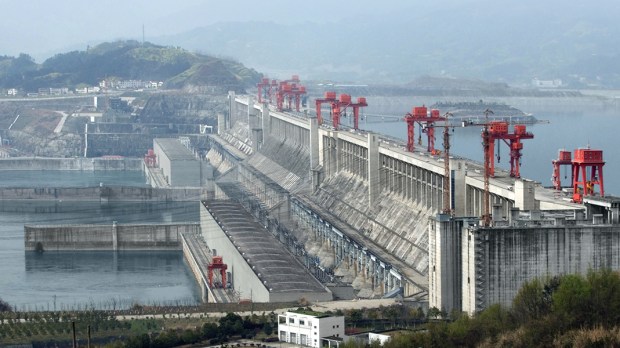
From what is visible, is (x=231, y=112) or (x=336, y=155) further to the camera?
(x=231, y=112)

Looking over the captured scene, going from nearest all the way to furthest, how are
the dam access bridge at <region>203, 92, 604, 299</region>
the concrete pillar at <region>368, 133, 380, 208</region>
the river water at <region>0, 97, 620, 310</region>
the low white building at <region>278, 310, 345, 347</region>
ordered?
1. the low white building at <region>278, 310, 345, 347</region>
2. the dam access bridge at <region>203, 92, 604, 299</region>
3. the river water at <region>0, 97, 620, 310</region>
4. the concrete pillar at <region>368, 133, 380, 208</region>

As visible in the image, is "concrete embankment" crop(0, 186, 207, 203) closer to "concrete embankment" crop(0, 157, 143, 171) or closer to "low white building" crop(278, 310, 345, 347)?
"concrete embankment" crop(0, 157, 143, 171)

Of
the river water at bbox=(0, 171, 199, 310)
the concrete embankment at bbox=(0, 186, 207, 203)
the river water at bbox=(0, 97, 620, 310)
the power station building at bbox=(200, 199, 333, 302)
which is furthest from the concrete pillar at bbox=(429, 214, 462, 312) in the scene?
the concrete embankment at bbox=(0, 186, 207, 203)

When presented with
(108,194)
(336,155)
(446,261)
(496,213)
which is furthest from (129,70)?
(496,213)

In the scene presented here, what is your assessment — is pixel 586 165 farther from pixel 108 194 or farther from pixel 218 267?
pixel 108 194

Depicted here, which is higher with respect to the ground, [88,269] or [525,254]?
[525,254]

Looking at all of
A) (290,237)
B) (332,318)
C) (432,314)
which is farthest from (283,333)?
(290,237)

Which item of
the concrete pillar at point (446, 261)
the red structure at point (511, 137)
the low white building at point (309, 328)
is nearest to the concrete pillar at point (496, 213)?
the concrete pillar at point (446, 261)
